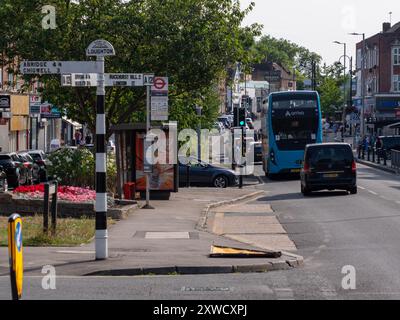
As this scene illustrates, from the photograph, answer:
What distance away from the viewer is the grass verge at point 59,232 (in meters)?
17.8

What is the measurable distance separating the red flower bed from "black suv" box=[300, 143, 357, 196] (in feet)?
34.0

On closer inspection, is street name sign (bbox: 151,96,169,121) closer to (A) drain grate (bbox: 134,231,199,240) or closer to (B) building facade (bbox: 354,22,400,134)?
(A) drain grate (bbox: 134,231,199,240)

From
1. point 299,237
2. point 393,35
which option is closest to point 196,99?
point 299,237

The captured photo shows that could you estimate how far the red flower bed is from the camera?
23797mm

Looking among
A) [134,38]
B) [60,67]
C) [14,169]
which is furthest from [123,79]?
[14,169]

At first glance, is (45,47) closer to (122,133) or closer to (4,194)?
(122,133)

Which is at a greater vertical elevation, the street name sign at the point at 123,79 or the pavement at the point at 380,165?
the street name sign at the point at 123,79

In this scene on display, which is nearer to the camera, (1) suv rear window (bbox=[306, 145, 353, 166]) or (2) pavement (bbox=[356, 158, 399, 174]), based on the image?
(1) suv rear window (bbox=[306, 145, 353, 166])

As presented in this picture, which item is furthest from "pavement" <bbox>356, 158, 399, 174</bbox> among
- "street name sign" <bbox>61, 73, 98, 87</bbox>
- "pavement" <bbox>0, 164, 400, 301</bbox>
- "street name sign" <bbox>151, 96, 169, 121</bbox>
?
"street name sign" <bbox>61, 73, 98, 87</bbox>

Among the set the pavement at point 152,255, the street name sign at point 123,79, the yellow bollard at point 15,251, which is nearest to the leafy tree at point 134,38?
the pavement at point 152,255

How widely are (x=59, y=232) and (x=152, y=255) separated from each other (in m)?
3.36

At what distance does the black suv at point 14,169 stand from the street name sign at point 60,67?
21849 millimetres

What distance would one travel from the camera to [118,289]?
1263 cm

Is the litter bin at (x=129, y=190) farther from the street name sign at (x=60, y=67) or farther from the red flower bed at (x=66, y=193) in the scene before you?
the street name sign at (x=60, y=67)
